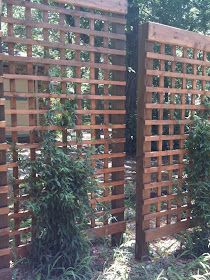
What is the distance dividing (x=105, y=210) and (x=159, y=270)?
0.67 m

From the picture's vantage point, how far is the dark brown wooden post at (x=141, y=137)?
3029 millimetres

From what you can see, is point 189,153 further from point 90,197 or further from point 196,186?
point 90,197

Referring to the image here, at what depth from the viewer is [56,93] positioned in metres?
2.74

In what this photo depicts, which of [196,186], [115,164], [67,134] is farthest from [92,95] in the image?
[196,186]

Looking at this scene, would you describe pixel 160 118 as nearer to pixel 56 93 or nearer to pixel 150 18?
pixel 56 93

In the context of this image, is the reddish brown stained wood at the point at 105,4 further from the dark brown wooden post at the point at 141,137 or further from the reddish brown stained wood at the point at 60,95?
the reddish brown stained wood at the point at 60,95

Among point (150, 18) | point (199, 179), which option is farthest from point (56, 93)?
point (150, 18)

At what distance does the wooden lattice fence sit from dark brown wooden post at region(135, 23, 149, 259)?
7.2 inches

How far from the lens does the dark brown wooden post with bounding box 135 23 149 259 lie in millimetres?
3029

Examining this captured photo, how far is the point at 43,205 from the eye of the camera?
2.56 meters

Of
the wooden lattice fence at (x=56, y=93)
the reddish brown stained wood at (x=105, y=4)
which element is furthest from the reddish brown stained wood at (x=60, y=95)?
the reddish brown stained wood at (x=105, y=4)

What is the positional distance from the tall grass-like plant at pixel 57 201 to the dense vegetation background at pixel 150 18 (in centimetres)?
525

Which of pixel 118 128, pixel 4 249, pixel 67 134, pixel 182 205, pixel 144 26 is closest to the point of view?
pixel 4 249

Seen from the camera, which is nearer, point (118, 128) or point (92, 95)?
point (92, 95)
